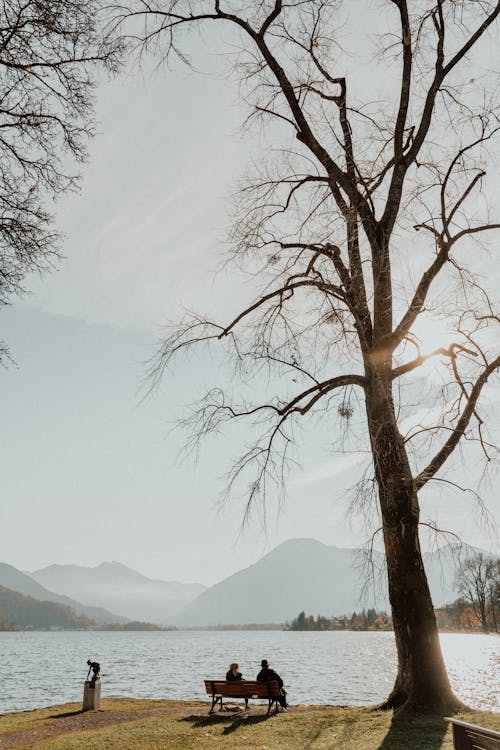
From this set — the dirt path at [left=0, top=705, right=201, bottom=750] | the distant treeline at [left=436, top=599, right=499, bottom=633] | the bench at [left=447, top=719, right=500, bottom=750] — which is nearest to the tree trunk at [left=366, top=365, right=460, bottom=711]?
the bench at [left=447, top=719, right=500, bottom=750]

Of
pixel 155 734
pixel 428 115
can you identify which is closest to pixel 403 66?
pixel 428 115

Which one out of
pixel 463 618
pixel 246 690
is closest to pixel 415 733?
pixel 246 690

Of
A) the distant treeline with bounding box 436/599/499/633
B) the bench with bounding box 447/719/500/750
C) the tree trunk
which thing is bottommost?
the distant treeline with bounding box 436/599/499/633

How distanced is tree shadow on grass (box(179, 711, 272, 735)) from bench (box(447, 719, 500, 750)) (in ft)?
21.5

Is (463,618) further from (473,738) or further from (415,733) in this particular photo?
(473,738)

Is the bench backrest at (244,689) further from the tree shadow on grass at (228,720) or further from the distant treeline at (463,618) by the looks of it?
the distant treeline at (463,618)

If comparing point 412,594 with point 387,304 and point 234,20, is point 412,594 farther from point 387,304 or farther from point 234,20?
point 234,20

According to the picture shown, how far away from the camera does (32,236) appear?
738 cm

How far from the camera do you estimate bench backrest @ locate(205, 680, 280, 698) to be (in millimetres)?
14094

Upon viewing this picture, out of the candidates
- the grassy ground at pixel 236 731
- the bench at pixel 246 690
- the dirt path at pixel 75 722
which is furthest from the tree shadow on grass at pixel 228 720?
the dirt path at pixel 75 722

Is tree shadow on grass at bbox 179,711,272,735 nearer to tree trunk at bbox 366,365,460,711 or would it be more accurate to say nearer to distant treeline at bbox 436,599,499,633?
tree trunk at bbox 366,365,460,711

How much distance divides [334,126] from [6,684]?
164 ft

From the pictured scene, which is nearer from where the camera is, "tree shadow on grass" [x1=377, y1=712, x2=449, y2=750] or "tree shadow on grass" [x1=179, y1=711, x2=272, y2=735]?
"tree shadow on grass" [x1=377, y1=712, x2=449, y2=750]

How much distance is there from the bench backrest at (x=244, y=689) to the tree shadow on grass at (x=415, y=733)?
17.3 feet
